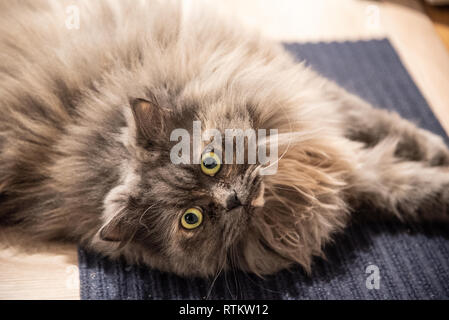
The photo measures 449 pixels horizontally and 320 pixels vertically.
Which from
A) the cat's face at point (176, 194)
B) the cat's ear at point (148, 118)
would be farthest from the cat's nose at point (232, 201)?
the cat's ear at point (148, 118)

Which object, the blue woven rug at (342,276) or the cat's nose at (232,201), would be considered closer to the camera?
the cat's nose at (232,201)

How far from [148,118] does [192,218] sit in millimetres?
287

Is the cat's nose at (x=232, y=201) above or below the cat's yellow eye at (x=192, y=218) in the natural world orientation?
above

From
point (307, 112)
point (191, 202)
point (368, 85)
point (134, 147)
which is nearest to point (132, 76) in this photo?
point (134, 147)

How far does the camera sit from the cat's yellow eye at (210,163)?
106cm

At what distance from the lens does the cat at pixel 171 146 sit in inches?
42.7

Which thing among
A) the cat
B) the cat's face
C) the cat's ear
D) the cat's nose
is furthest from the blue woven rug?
the cat's ear

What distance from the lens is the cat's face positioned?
1.06m

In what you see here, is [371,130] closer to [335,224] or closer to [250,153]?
[335,224]

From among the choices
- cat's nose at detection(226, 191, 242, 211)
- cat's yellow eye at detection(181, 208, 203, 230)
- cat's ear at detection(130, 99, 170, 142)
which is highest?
cat's ear at detection(130, 99, 170, 142)

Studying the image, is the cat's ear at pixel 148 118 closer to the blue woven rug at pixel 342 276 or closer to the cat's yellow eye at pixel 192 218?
the cat's yellow eye at pixel 192 218

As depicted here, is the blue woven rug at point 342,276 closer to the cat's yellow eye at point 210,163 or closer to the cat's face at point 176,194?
the cat's face at point 176,194

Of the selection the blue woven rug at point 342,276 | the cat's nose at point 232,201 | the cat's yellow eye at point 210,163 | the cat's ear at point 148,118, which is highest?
the cat's ear at point 148,118

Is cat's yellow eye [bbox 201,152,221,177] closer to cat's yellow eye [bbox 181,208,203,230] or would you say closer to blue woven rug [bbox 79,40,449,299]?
cat's yellow eye [bbox 181,208,203,230]
